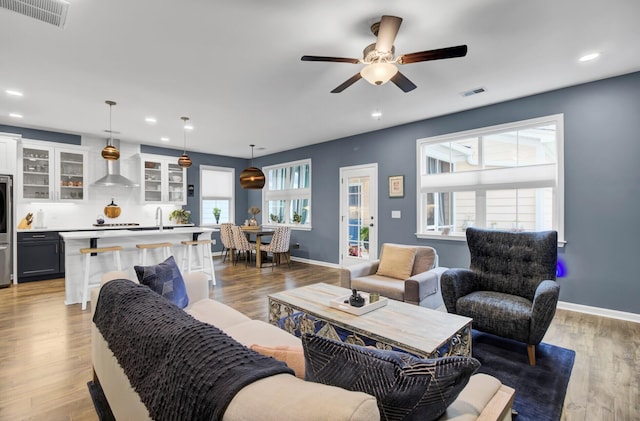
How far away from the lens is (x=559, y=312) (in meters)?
3.75

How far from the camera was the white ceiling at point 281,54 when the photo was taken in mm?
2375

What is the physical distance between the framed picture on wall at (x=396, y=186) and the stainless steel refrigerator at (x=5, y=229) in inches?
251

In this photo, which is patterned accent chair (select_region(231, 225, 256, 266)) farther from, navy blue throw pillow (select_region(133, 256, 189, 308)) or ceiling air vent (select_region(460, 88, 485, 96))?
ceiling air vent (select_region(460, 88, 485, 96))

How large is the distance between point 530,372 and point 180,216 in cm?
715

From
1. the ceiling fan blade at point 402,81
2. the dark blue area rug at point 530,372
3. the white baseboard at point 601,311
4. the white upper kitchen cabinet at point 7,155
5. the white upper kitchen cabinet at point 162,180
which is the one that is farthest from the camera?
the white upper kitchen cabinet at point 162,180

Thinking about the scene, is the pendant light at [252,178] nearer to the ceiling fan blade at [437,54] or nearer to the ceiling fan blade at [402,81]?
the ceiling fan blade at [402,81]

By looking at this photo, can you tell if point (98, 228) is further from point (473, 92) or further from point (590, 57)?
point (590, 57)

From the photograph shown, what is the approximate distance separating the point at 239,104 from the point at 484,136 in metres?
3.65

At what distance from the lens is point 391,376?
81 cm

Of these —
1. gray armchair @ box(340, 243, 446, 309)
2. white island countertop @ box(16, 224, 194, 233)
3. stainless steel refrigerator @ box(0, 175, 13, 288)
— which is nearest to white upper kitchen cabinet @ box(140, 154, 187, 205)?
white island countertop @ box(16, 224, 194, 233)

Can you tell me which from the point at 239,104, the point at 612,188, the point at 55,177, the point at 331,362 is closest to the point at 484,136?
the point at 612,188

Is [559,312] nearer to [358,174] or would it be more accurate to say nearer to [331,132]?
[358,174]

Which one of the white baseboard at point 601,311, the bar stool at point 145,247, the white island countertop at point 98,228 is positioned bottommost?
the white baseboard at point 601,311

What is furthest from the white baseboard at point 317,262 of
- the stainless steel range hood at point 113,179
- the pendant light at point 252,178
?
the stainless steel range hood at point 113,179
